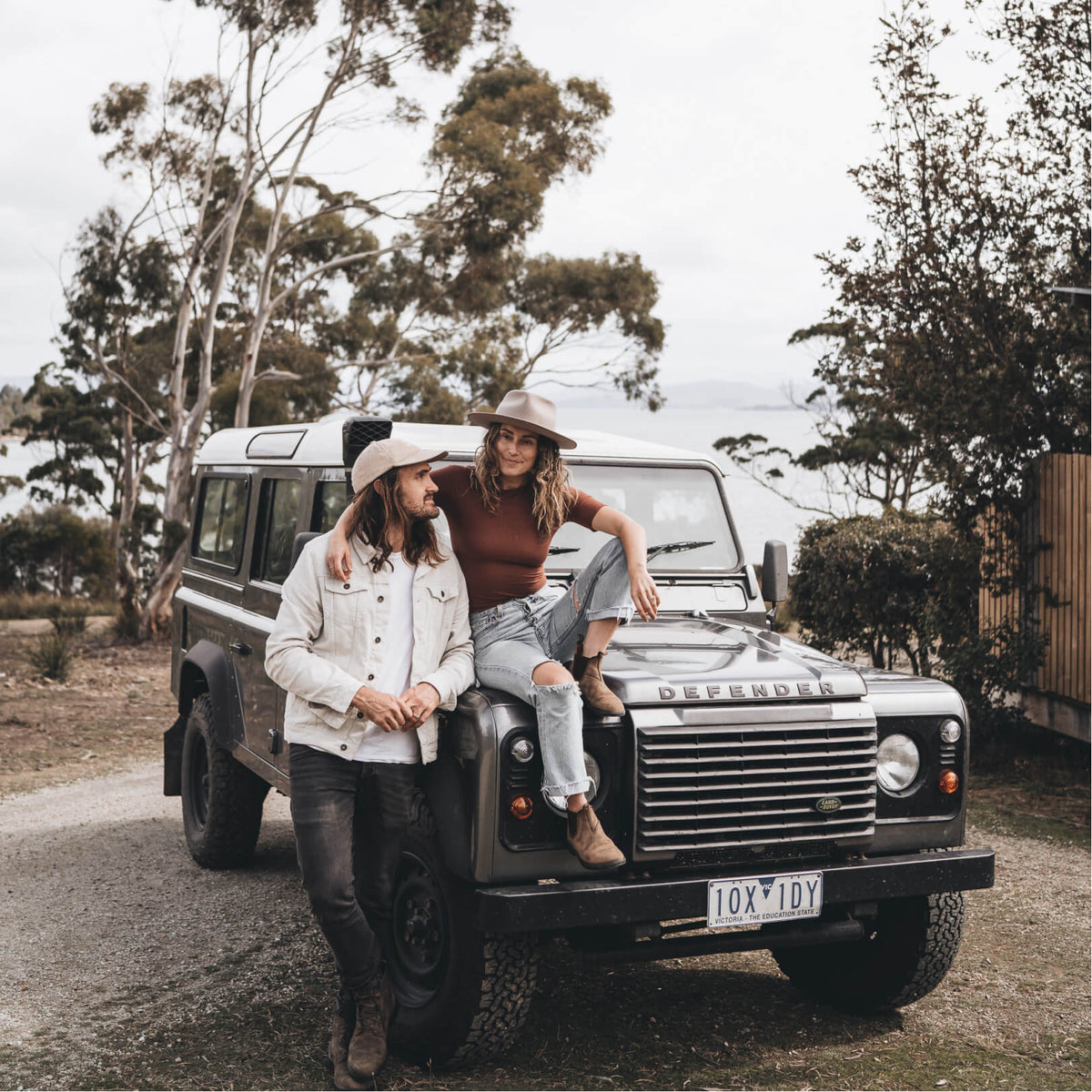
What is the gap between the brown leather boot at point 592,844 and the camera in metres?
3.86

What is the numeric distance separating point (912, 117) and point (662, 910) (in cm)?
762

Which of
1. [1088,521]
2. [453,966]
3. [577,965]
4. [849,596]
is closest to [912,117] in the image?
[1088,521]

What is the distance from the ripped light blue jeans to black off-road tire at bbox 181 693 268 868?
104 inches

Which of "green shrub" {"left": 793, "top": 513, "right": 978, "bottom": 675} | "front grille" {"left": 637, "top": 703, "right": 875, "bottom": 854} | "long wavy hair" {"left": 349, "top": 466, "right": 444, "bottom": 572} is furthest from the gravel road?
"green shrub" {"left": 793, "top": 513, "right": 978, "bottom": 675}

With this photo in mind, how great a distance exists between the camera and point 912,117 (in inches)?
381

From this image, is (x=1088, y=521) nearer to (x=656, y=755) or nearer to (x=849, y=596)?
(x=849, y=596)

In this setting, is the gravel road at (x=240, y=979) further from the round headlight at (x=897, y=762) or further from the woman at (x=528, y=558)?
the woman at (x=528, y=558)

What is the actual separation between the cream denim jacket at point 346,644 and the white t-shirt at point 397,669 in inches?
1.0

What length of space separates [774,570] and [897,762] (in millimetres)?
1252

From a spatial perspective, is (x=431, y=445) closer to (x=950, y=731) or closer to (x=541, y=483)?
(x=541, y=483)

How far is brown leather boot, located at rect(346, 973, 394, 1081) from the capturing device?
4.03m

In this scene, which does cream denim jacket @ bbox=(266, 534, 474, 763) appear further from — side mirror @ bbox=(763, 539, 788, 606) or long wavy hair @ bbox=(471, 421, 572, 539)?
side mirror @ bbox=(763, 539, 788, 606)

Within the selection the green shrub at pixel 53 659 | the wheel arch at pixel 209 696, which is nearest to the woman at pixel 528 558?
the wheel arch at pixel 209 696

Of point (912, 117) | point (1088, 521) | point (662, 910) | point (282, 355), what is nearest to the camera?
point (662, 910)
